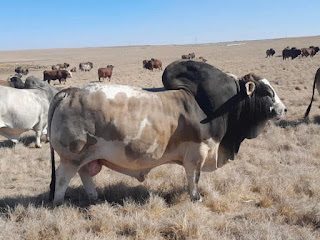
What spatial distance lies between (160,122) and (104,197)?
5.12 ft

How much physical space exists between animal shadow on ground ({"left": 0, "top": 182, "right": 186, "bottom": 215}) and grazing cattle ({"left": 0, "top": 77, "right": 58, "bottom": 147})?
3.06 m

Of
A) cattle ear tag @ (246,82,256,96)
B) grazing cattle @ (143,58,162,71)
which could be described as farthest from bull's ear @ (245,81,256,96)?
grazing cattle @ (143,58,162,71)

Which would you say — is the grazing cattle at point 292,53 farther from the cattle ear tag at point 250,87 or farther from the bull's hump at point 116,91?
the bull's hump at point 116,91

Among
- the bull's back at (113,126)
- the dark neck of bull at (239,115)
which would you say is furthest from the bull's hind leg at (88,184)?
the dark neck of bull at (239,115)

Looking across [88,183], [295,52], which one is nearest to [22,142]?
[88,183]

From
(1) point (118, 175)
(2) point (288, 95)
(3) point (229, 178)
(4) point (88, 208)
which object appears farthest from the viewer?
(2) point (288, 95)

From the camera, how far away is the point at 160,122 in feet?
15.0

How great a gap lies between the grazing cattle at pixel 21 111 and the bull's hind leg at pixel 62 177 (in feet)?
12.4

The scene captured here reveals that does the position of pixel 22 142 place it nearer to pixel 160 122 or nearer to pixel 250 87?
pixel 160 122

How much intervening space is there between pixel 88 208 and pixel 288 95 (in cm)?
1243

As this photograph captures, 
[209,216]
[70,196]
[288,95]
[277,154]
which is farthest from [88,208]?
[288,95]

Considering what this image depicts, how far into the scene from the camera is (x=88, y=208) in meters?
4.83

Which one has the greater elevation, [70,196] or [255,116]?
[255,116]

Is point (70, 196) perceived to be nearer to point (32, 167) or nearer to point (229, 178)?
point (32, 167)
